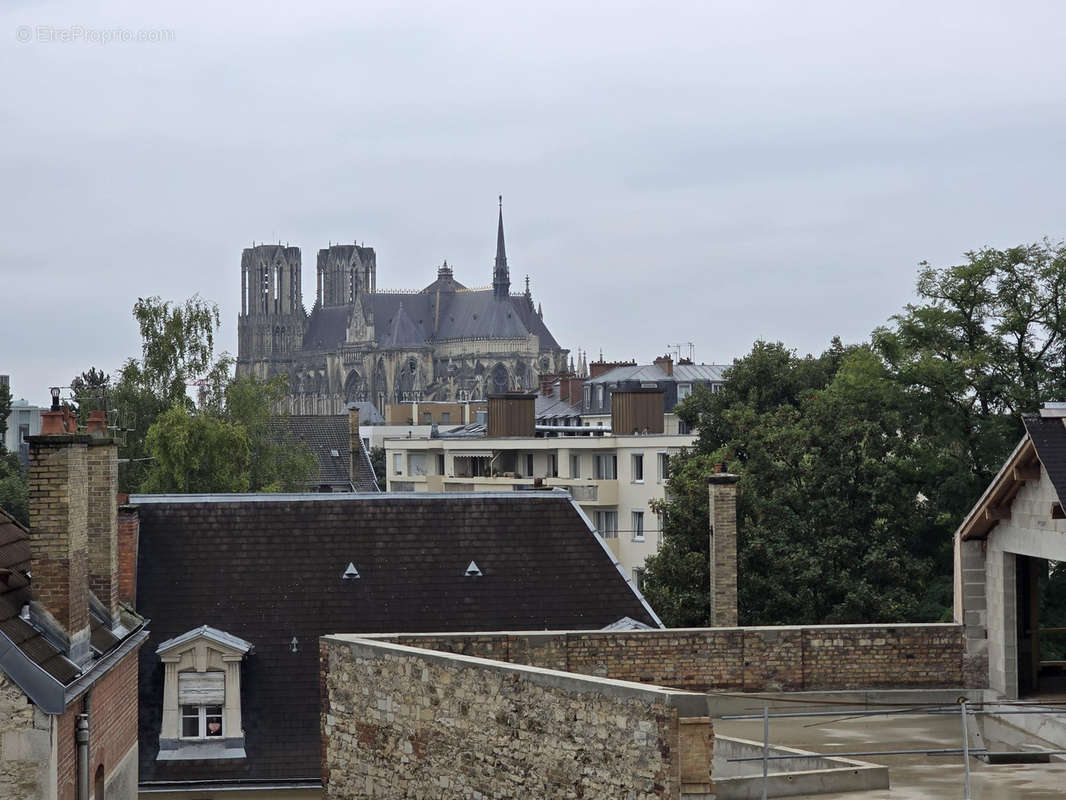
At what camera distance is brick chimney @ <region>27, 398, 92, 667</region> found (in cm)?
1675

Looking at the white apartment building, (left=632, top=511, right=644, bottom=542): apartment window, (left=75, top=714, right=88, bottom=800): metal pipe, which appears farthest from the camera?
the white apartment building

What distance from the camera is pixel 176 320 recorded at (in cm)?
5272

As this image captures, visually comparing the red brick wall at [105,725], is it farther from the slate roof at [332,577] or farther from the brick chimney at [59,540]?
the slate roof at [332,577]

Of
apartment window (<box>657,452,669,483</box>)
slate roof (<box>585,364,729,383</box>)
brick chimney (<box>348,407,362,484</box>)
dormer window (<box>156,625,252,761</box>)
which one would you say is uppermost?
slate roof (<box>585,364,729,383</box>)

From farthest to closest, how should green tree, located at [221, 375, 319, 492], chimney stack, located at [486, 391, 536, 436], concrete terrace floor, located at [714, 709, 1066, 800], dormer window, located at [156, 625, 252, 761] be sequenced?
chimney stack, located at [486, 391, 536, 436] → green tree, located at [221, 375, 319, 492] → dormer window, located at [156, 625, 252, 761] → concrete terrace floor, located at [714, 709, 1066, 800]

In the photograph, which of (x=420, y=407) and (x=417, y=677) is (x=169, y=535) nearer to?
(x=417, y=677)

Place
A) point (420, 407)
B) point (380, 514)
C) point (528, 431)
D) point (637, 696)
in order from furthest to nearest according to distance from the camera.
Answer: point (420, 407) < point (528, 431) < point (380, 514) < point (637, 696)

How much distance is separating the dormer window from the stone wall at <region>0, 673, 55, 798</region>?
31.3ft

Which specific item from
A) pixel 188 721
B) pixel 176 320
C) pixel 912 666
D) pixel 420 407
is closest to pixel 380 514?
pixel 188 721

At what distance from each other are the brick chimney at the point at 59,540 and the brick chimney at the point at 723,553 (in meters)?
13.9

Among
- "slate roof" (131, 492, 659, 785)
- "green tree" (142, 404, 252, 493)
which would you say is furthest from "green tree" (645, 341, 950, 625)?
"green tree" (142, 404, 252, 493)

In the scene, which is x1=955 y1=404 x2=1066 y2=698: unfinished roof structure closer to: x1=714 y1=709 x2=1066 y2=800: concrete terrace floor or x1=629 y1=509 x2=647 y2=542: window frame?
x1=714 y1=709 x2=1066 y2=800: concrete terrace floor

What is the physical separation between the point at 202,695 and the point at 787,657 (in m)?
9.30

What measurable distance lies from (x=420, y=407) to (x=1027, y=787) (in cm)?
16046
